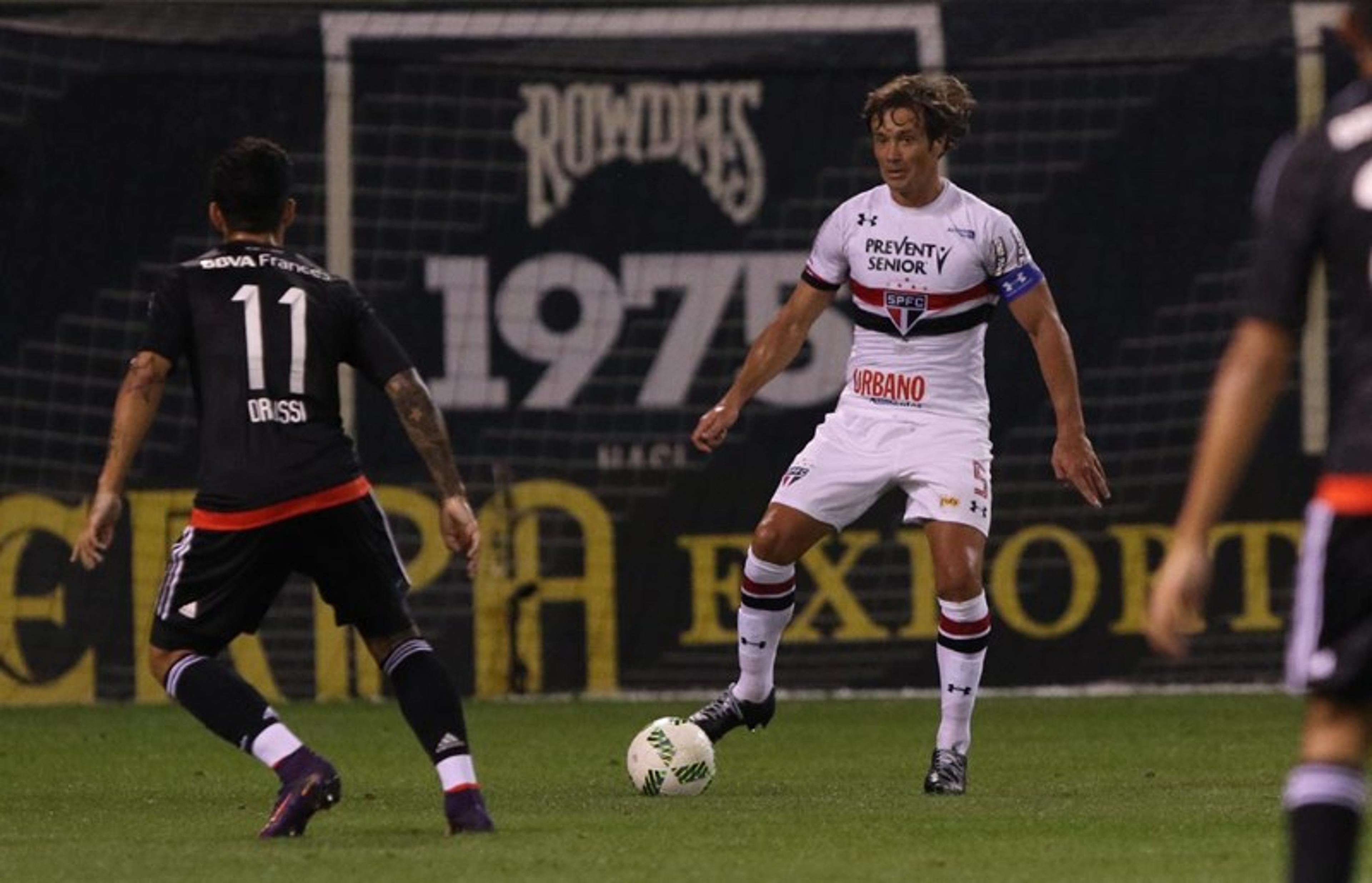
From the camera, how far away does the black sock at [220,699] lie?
7395 mm

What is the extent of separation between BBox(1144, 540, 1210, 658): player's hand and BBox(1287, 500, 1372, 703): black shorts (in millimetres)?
186

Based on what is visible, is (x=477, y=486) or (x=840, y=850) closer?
(x=840, y=850)

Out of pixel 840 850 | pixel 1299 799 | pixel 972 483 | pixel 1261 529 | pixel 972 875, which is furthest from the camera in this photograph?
pixel 1261 529

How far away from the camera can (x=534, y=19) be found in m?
14.7

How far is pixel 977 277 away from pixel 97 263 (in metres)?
6.30

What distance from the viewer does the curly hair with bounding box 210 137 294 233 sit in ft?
24.5

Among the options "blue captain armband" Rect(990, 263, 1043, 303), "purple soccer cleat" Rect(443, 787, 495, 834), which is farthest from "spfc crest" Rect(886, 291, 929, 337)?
"purple soccer cleat" Rect(443, 787, 495, 834)

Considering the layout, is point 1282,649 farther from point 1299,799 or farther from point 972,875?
point 1299,799

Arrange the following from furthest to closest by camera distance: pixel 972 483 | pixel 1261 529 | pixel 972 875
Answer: pixel 1261 529
pixel 972 483
pixel 972 875

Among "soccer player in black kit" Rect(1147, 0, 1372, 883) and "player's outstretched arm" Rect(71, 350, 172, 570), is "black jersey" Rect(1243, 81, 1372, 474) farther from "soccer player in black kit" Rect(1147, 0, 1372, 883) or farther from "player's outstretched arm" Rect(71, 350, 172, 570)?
"player's outstretched arm" Rect(71, 350, 172, 570)

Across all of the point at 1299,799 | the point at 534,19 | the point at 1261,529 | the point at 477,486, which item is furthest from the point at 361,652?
the point at 1299,799

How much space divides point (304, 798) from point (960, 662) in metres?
2.46

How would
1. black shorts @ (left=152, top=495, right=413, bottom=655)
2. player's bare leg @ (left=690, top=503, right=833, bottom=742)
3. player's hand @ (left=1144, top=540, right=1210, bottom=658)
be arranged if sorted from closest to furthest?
1. player's hand @ (left=1144, top=540, right=1210, bottom=658)
2. black shorts @ (left=152, top=495, right=413, bottom=655)
3. player's bare leg @ (left=690, top=503, right=833, bottom=742)

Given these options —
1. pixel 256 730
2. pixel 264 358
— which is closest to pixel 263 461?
pixel 264 358
